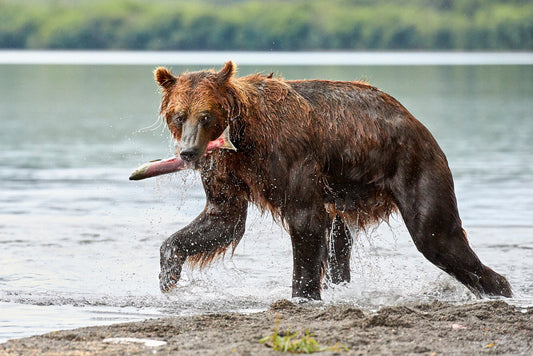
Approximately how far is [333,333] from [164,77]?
7.19ft

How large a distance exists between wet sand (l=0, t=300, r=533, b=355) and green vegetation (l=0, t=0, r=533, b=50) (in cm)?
6471

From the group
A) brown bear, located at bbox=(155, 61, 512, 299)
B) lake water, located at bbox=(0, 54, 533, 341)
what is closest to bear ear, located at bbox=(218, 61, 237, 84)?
brown bear, located at bbox=(155, 61, 512, 299)

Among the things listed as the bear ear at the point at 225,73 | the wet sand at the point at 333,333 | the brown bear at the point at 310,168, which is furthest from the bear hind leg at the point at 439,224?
the bear ear at the point at 225,73

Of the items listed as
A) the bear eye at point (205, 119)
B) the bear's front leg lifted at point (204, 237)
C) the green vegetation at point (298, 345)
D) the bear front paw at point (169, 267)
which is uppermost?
the bear eye at point (205, 119)

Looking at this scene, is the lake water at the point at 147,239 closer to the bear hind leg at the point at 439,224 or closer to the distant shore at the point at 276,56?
the bear hind leg at the point at 439,224

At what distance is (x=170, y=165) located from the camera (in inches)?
288

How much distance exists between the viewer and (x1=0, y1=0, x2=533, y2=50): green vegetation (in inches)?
2857

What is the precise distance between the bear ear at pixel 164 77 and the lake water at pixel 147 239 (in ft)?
1.62

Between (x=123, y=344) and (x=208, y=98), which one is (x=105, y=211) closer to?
(x=208, y=98)

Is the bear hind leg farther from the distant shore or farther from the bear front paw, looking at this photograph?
the distant shore

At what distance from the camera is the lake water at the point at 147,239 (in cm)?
769

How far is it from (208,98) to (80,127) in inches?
676

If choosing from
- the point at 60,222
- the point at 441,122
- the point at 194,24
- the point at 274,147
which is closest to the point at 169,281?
the point at 274,147

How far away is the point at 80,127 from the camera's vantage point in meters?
23.8
